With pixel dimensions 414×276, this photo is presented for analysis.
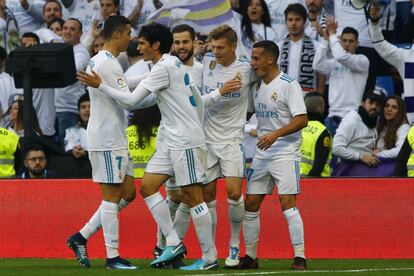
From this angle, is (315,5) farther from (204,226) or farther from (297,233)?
(204,226)

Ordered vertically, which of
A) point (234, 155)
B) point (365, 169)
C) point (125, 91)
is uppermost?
point (125, 91)

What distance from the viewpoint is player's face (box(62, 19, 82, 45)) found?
18859 mm

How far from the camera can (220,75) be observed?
13.4m

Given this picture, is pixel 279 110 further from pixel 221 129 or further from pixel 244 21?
pixel 244 21

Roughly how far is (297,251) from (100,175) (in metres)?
2.07

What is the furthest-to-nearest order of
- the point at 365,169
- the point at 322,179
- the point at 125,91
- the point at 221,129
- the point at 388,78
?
1. the point at 388,78
2. the point at 365,169
3. the point at 322,179
4. the point at 221,129
5. the point at 125,91

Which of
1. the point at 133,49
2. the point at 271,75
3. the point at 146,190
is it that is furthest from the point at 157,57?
the point at 133,49

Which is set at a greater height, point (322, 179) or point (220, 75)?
point (220, 75)

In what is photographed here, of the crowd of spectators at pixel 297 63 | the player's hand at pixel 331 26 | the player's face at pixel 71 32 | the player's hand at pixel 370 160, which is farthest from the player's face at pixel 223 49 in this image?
the player's face at pixel 71 32

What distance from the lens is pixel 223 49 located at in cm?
1322

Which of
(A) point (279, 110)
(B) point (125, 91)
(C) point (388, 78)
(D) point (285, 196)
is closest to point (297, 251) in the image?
(D) point (285, 196)

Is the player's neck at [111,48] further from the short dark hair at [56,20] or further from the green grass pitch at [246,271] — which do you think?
the short dark hair at [56,20]

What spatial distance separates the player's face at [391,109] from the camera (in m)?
16.7

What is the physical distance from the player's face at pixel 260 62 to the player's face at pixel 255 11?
5267 millimetres
